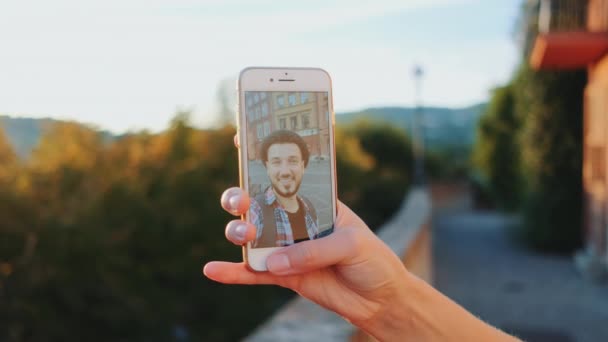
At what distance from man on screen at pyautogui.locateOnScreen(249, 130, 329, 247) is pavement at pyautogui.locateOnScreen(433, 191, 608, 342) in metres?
5.04

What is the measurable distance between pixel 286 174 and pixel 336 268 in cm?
25

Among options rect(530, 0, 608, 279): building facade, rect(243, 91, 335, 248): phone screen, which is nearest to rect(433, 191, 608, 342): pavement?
rect(530, 0, 608, 279): building facade

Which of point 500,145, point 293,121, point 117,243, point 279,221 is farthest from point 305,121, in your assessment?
point 500,145

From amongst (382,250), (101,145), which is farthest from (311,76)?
(101,145)

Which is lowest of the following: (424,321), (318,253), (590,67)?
(424,321)

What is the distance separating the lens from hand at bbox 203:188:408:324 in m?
1.32

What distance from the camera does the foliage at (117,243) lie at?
3.33 metres

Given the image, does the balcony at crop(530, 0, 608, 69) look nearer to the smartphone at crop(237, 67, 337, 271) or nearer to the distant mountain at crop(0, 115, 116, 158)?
the distant mountain at crop(0, 115, 116, 158)

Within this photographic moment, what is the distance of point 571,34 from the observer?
7688mm

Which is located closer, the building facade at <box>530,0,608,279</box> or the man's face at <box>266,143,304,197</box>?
the man's face at <box>266,143,304,197</box>

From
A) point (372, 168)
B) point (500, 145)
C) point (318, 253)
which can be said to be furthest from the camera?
point (500, 145)

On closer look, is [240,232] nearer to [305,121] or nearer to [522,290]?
[305,121]

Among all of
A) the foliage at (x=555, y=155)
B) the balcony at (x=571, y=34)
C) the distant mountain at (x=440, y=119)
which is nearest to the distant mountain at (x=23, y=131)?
the balcony at (x=571, y=34)

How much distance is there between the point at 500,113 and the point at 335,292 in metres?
17.4
